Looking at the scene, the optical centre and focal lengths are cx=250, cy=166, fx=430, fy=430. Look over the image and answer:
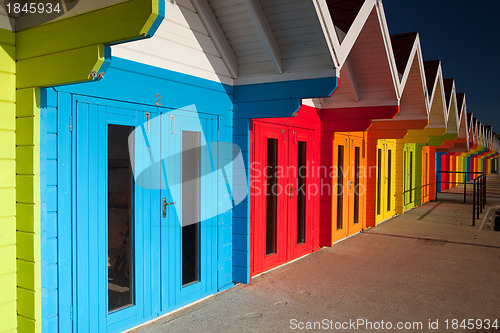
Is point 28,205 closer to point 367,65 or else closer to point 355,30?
point 355,30

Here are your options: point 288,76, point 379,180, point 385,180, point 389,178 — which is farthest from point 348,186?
point 288,76

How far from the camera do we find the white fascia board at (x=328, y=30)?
4426 mm

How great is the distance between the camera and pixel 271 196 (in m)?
6.32

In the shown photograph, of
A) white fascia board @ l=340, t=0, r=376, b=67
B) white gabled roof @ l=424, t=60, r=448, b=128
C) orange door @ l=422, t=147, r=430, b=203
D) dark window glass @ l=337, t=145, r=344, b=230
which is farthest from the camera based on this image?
orange door @ l=422, t=147, r=430, b=203

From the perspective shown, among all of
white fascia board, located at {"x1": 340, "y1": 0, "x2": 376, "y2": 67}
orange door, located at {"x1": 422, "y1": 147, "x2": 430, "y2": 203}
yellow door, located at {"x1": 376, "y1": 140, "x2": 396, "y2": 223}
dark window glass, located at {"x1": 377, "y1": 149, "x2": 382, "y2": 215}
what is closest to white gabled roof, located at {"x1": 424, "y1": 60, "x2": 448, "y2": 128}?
yellow door, located at {"x1": 376, "y1": 140, "x2": 396, "y2": 223}

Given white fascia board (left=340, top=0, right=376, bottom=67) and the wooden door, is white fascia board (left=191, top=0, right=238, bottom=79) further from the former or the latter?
the wooden door

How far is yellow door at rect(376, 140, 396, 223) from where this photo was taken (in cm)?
1097

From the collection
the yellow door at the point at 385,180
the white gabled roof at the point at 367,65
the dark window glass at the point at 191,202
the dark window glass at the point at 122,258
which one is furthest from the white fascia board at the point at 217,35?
the yellow door at the point at 385,180

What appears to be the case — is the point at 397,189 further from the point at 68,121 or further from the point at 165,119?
the point at 68,121

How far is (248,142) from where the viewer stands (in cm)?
538

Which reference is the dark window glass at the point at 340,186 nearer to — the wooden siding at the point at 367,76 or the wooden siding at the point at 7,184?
the wooden siding at the point at 367,76

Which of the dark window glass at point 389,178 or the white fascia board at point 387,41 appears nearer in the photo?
the white fascia board at point 387,41

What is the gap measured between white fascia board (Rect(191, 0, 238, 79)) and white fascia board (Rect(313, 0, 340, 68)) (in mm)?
1252

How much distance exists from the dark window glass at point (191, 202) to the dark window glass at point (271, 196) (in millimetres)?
1609
